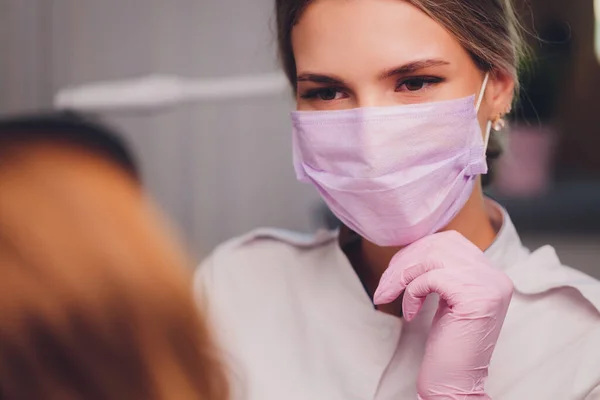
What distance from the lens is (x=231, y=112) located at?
7.14 feet

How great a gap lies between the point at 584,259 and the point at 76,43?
1562 millimetres

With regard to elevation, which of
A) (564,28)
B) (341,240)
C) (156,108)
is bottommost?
(341,240)

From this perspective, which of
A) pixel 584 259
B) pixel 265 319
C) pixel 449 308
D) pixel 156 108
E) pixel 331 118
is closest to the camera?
pixel 449 308

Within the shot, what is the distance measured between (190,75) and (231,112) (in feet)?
0.54

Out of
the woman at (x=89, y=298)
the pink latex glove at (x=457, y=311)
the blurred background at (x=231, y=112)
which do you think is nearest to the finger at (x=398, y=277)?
the pink latex glove at (x=457, y=311)

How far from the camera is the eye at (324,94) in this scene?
114 cm

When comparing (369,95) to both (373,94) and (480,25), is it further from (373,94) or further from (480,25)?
(480,25)

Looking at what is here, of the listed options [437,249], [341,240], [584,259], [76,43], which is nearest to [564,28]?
[584,259]

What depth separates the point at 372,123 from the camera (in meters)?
1.06

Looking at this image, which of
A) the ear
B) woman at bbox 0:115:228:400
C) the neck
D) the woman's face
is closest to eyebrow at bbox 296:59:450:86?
the woman's face

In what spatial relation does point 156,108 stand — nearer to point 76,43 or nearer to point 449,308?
point 76,43

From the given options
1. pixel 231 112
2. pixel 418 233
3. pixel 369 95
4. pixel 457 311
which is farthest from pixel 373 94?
pixel 231 112

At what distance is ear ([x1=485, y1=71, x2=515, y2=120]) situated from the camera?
1.17m

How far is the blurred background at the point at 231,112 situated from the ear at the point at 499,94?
0.80 meters
